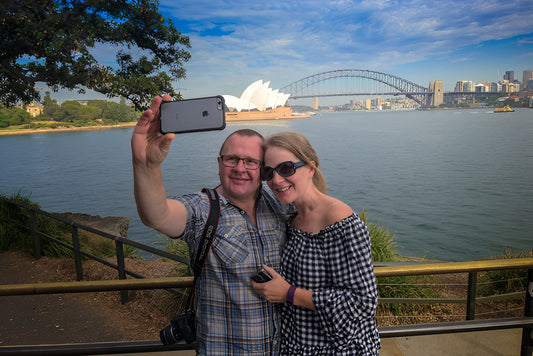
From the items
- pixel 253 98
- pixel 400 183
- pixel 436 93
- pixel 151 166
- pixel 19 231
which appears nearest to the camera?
pixel 151 166

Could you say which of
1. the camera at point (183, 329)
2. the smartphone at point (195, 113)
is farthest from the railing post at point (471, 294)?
the smartphone at point (195, 113)

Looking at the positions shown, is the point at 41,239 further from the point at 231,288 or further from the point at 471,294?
the point at 471,294

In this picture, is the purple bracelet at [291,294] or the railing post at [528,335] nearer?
the purple bracelet at [291,294]

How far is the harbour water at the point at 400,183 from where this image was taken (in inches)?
784

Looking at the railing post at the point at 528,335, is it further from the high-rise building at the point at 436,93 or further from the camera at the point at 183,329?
the high-rise building at the point at 436,93

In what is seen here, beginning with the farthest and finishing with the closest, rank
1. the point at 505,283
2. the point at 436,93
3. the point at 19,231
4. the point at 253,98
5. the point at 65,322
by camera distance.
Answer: the point at 436,93 < the point at 253,98 < the point at 19,231 < the point at 505,283 < the point at 65,322

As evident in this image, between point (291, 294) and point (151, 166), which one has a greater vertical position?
point (151, 166)

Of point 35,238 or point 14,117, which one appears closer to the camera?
point 35,238

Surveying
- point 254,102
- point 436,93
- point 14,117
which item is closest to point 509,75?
point 436,93

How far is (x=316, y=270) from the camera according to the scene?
3.76 feet

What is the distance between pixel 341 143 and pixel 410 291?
51.7m

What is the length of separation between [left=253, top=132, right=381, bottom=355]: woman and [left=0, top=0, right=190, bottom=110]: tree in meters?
5.11

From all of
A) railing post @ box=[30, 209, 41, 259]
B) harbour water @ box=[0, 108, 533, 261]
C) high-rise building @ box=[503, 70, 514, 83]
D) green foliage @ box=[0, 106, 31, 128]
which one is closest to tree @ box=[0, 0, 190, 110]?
railing post @ box=[30, 209, 41, 259]

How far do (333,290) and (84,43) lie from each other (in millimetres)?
6117
